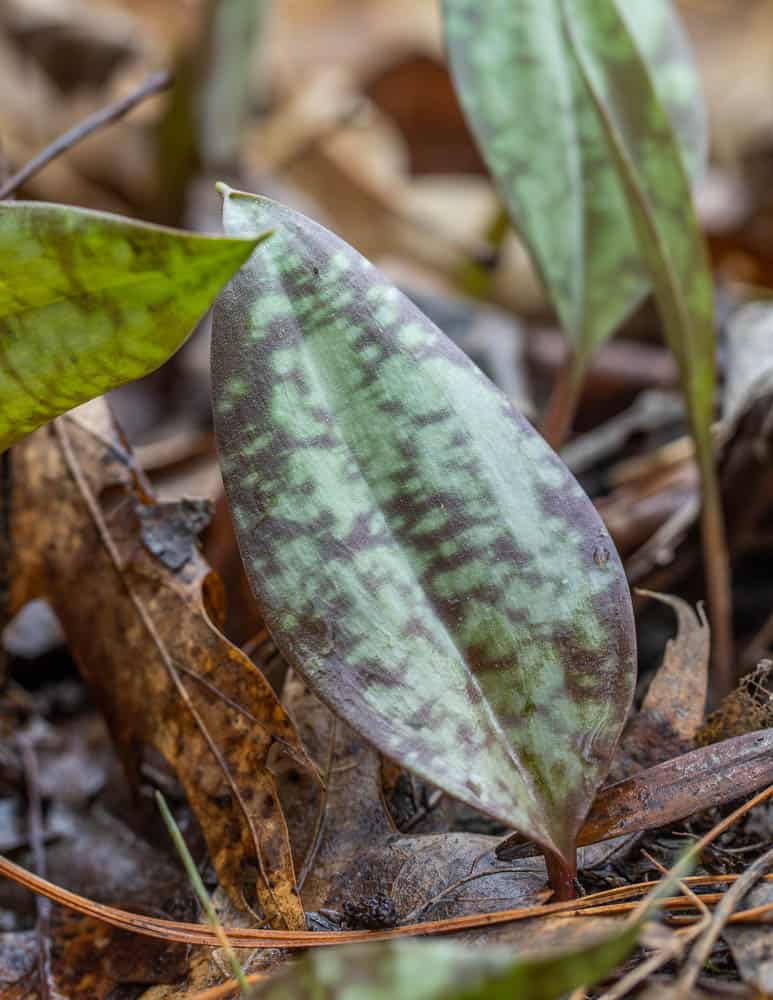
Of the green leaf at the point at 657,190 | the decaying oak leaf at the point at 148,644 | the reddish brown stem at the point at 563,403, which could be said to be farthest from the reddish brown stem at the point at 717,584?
the decaying oak leaf at the point at 148,644

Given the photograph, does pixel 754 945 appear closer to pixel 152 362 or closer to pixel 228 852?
pixel 228 852

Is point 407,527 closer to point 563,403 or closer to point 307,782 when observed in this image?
point 307,782

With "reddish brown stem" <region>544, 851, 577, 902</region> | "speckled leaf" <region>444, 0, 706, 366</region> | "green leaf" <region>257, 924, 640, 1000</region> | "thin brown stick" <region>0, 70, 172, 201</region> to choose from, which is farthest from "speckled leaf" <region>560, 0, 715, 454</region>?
"green leaf" <region>257, 924, 640, 1000</region>

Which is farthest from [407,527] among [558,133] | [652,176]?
[558,133]

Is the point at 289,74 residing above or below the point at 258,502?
above

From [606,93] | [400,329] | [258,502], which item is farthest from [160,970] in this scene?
[606,93]

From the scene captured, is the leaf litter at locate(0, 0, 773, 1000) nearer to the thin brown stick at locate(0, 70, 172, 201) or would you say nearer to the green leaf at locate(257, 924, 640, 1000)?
the green leaf at locate(257, 924, 640, 1000)

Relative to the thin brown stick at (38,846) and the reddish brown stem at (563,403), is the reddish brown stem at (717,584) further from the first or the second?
the thin brown stick at (38,846)
